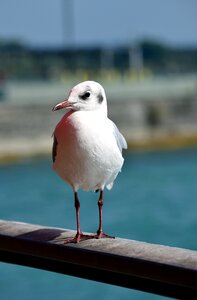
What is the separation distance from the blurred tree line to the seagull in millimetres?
34264

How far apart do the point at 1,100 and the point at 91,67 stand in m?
10.8

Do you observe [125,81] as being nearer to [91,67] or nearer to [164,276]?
[91,67]

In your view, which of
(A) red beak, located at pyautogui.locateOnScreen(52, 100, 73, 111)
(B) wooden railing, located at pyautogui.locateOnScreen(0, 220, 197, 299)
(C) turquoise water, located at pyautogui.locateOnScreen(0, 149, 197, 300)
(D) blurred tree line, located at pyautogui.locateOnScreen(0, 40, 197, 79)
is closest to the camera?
(B) wooden railing, located at pyautogui.locateOnScreen(0, 220, 197, 299)

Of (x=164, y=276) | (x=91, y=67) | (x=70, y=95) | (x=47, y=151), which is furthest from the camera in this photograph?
(x=91, y=67)

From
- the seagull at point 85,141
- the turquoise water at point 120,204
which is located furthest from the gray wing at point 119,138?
the turquoise water at point 120,204

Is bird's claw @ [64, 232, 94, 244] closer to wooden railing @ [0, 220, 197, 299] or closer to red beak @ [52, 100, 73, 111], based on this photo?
wooden railing @ [0, 220, 197, 299]

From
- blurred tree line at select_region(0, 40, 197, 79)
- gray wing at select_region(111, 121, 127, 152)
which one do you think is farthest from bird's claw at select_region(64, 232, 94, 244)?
blurred tree line at select_region(0, 40, 197, 79)

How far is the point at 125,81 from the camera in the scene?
3700 centimetres

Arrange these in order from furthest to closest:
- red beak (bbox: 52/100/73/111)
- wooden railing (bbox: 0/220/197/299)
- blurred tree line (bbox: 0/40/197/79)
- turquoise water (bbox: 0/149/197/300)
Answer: blurred tree line (bbox: 0/40/197/79), turquoise water (bbox: 0/149/197/300), red beak (bbox: 52/100/73/111), wooden railing (bbox: 0/220/197/299)

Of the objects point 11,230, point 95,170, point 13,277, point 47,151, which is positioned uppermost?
point 95,170

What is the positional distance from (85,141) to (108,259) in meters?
0.27

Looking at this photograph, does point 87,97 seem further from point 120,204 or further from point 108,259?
point 120,204

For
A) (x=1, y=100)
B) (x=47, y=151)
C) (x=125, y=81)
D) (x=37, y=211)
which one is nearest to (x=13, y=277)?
(x=37, y=211)

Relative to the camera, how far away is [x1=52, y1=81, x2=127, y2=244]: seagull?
1627 millimetres
